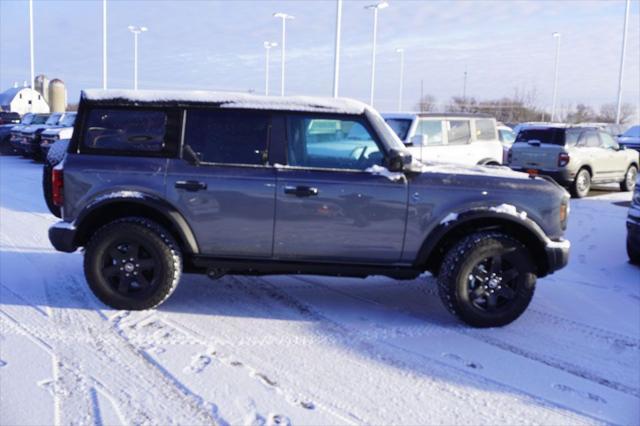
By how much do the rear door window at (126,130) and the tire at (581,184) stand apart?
11787mm

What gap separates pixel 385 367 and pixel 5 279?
4.10 m

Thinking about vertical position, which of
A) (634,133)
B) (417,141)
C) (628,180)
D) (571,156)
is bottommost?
(628,180)

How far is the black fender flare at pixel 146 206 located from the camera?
5.34 meters

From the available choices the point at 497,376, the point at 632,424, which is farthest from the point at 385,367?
the point at 632,424

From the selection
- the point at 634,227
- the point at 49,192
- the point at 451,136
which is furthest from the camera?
the point at 451,136

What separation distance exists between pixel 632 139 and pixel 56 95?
2035 inches

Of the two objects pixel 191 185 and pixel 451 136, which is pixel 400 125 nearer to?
pixel 451 136

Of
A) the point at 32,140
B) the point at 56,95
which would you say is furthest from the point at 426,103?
the point at 32,140

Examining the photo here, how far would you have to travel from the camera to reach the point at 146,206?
17.8ft

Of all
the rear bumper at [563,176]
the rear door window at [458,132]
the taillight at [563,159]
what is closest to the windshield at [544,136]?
the taillight at [563,159]

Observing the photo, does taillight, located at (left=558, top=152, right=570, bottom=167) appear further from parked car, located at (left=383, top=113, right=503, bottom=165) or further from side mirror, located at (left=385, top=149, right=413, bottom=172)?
side mirror, located at (left=385, top=149, right=413, bottom=172)

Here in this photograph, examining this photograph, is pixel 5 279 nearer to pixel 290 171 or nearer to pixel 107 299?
pixel 107 299

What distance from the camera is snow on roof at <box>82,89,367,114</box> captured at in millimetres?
5395

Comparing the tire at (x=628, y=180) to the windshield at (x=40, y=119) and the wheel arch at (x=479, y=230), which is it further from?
the windshield at (x=40, y=119)
